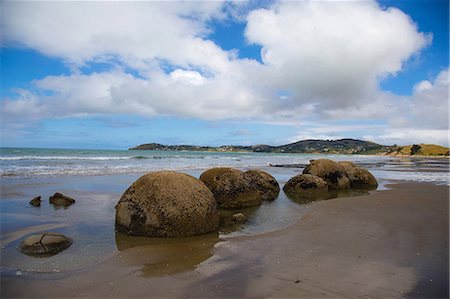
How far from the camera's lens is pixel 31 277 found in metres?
4.99

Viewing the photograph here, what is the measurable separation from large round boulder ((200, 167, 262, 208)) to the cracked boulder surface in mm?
5404

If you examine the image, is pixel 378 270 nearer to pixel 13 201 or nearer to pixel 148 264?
pixel 148 264

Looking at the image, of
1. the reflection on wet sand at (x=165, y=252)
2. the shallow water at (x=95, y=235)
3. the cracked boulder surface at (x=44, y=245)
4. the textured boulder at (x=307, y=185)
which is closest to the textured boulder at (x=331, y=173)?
the textured boulder at (x=307, y=185)

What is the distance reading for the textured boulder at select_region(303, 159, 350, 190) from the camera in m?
15.8

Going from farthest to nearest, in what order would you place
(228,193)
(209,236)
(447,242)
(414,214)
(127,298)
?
(228,193) < (414,214) < (209,236) < (447,242) < (127,298)

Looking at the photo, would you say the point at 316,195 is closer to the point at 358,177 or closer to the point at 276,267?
the point at 358,177

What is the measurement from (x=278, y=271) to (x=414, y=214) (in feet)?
20.9

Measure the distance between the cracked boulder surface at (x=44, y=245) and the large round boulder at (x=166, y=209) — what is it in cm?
139

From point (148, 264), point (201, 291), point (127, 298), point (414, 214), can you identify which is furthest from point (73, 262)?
point (414, 214)

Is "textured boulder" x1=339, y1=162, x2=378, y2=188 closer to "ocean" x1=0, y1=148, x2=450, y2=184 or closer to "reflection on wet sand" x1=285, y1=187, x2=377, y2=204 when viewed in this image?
"reflection on wet sand" x1=285, y1=187, x2=377, y2=204

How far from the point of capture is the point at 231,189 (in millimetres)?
11219

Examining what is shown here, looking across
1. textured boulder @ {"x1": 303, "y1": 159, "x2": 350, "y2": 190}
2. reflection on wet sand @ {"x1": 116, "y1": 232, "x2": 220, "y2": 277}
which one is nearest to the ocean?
textured boulder @ {"x1": 303, "y1": 159, "x2": 350, "y2": 190}

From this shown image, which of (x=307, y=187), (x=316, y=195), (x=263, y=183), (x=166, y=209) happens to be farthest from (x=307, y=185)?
(x=166, y=209)

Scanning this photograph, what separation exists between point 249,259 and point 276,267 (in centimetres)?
57
